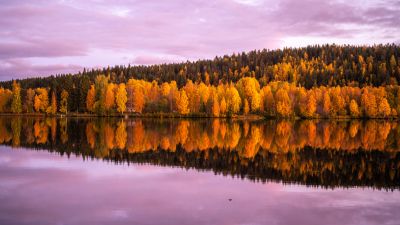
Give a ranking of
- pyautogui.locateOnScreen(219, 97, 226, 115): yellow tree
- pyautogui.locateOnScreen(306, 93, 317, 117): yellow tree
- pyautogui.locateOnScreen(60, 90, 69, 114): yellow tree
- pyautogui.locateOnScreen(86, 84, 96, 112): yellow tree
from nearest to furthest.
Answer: pyautogui.locateOnScreen(219, 97, 226, 115): yellow tree → pyautogui.locateOnScreen(306, 93, 317, 117): yellow tree → pyautogui.locateOnScreen(86, 84, 96, 112): yellow tree → pyautogui.locateOnScreen(60, 90, 69, 114): yellow tree

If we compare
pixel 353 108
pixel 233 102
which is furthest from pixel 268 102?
pixel 353 108

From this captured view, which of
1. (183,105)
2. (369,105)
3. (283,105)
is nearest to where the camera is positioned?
(183,105)

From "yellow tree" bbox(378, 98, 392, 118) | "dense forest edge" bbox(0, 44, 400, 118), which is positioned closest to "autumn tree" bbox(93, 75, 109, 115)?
"dense forest edge" bbox(0, 44, 400, 118)

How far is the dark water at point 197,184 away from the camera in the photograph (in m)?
15.1

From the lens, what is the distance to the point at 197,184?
20.7 metres

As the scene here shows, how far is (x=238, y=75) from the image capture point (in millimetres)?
183500

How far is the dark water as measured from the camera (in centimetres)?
1510

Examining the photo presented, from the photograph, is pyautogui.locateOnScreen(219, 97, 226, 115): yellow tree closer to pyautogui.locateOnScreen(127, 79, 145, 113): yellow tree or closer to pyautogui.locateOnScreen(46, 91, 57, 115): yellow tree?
pyautogui.locateOnScreen(127, 79, 145, 113): yellow tree

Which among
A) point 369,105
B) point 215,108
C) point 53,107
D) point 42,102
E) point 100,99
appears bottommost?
point 53,107

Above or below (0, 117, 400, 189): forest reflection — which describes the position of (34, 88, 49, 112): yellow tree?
above

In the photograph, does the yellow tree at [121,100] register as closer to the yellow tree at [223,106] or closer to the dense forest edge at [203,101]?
the dense forest edge at [203,101]

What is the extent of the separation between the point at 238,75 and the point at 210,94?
→ 245 ft

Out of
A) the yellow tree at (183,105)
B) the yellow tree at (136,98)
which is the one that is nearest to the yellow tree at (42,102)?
the yellow tree at (136,98)

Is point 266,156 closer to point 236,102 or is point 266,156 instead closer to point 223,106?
point 223,106
